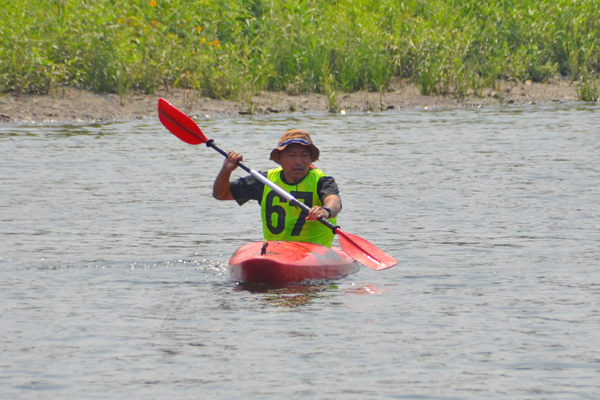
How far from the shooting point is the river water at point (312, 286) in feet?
14.5

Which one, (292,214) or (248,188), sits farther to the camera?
(248,188)

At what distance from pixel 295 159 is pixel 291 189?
0.75 ft

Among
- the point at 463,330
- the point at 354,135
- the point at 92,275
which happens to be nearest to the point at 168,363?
the point at 463,330

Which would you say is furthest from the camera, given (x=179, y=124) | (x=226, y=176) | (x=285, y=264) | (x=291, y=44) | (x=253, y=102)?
(x=291, y=44)

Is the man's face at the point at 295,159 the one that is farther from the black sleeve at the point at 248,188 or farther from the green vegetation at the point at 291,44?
the green vegetation at the point at 291,44

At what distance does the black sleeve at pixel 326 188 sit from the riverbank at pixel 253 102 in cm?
973

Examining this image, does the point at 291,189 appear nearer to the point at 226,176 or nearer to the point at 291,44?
the point at 226,176

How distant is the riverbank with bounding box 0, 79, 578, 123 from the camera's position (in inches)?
624

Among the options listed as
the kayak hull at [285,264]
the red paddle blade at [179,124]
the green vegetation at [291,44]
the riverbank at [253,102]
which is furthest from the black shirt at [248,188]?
the green vegetation at [291,44]

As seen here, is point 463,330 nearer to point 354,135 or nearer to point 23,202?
point 23,202

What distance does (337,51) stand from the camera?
59.9 feet

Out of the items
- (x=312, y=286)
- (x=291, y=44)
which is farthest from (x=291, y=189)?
(x=291, y=44)

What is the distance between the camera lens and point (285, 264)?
6203 mm

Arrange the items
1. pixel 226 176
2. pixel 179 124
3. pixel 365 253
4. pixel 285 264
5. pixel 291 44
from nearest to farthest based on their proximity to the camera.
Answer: pixel 285 264, pixel 226 176, pixel 365 253, pixel 179 124, pixel 291 44
